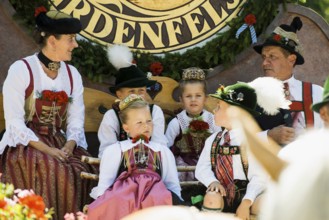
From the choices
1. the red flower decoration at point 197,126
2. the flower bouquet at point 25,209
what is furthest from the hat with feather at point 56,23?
the flower bouquet at point 25,209

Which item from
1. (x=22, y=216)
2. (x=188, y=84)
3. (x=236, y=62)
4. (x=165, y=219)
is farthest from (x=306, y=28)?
(x=165, y=219)

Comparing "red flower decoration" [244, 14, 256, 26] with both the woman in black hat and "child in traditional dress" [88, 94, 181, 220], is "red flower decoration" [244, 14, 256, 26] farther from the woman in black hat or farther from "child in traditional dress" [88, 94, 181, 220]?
"child in traditional dress" [88, 94, 181, 220]

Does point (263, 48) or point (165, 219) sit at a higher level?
point (263, 48)

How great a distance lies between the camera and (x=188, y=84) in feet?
23.4

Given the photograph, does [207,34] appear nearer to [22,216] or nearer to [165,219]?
[22,216]

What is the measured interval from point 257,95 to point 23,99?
1.74m

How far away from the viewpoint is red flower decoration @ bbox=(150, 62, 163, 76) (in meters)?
7.45

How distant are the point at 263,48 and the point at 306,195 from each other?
19.6 ft

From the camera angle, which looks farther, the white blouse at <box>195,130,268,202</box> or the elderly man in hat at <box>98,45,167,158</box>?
the elderly man in hat at <box>98,45,167,158</box>

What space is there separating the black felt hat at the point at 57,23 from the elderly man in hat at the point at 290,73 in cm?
158

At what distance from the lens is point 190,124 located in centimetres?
698

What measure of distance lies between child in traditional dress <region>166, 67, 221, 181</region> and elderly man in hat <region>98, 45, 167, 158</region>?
0.24m

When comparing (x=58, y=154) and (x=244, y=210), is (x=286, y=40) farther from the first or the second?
(x=58, y=154)

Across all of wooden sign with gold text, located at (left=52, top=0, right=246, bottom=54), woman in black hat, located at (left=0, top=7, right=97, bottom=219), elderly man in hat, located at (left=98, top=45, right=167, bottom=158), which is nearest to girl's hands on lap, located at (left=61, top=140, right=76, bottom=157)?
woman in black hat, located at (left=0, top=7, right=97, bottom=219)
